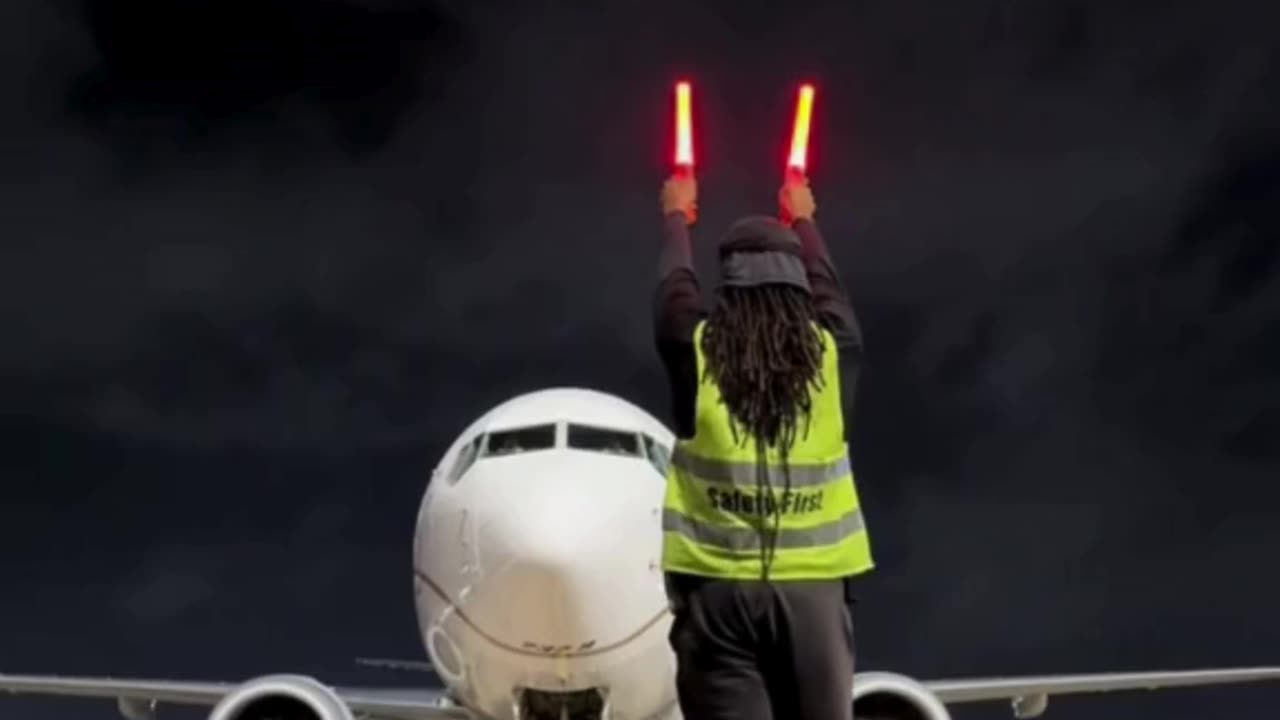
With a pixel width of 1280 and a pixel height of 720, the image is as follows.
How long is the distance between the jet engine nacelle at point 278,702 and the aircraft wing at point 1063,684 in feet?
27.5

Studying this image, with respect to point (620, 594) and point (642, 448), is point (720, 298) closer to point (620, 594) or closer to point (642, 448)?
point (620, 594)

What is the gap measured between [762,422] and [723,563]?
37 centimetres

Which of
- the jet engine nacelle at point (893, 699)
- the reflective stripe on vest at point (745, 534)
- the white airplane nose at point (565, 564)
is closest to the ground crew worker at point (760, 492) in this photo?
the reflective stripe on vest at point (745, 534)

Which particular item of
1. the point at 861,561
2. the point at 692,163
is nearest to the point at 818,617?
the point at 861,561

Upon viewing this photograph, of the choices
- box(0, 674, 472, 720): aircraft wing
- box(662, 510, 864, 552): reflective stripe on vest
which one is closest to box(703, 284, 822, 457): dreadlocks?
box(662, 510, 864, 552): reflective stripe on vest

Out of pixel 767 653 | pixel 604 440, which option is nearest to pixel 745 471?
pixel 767 653

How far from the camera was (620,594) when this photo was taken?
33.4ft

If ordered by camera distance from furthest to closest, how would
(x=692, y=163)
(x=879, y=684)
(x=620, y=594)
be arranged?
(x=879, y=684), (x=620, y=594), (x=692, y=163)

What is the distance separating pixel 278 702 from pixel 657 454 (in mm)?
3143

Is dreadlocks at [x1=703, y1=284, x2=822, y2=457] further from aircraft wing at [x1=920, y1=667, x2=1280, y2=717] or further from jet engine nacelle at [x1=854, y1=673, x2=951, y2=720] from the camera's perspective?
aircraft wing at [x1=920, y1=667, x2=1280, y2=717]

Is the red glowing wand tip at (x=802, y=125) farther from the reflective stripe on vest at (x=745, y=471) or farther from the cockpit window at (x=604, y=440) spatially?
the cockpit window at (x=604, y=440)

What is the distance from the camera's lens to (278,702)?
12375 millimetres

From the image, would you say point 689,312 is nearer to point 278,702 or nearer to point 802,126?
point 802,126

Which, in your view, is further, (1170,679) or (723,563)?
(1170,679)
